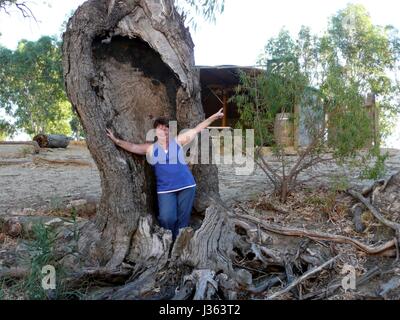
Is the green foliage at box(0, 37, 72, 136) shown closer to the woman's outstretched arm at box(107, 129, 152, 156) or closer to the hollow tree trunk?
the hollow tree trunk

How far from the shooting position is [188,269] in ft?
14.1

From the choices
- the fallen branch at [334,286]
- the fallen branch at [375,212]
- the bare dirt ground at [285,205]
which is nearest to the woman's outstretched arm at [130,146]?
the bare dirt ground at [285,205]

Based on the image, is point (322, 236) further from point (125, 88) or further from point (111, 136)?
point (125, 88)

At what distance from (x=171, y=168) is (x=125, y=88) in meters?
0.99

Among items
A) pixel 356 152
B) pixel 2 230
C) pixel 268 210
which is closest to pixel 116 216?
pixel 2 230

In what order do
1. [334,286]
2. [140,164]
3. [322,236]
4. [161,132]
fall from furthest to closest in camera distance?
[322,236] < [140,164] < [161,132] < [334,286]

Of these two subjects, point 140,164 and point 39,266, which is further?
point 140,164

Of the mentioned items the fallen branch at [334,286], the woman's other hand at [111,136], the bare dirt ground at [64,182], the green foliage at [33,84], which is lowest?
the fallen branch at [334,286]

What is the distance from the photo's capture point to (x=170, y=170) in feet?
15.3

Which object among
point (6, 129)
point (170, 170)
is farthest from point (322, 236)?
point (6, 129)

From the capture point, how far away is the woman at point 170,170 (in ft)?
15.3

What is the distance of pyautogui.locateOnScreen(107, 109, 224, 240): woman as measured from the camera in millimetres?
4660

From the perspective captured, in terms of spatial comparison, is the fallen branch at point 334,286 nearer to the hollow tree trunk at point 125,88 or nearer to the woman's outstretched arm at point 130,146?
the hollow tree trunk at point 125,88

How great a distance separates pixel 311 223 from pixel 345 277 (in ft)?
4.46
